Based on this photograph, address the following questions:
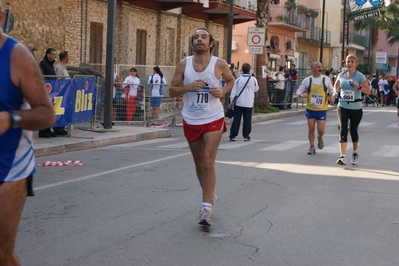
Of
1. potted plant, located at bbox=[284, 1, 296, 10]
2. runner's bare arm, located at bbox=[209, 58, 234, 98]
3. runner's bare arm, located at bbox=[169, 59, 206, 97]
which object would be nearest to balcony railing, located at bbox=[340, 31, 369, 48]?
potted plant, located at bbox=[284, 1, 296, 10]

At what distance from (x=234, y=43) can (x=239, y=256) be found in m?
42.3

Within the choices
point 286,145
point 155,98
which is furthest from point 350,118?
point 155,98

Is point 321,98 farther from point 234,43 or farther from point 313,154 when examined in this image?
point 234,43

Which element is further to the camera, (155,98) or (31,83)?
(155,98)

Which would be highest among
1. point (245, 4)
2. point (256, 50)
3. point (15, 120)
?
point (245, 4)

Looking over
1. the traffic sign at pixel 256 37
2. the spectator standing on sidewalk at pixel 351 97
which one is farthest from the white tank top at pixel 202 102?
the traffic sign at pixel 256 37

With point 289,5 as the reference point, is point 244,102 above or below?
below

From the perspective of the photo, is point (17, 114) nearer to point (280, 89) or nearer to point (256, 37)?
point (256, 37)

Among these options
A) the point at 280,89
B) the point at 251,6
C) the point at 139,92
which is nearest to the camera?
the point at 139,92

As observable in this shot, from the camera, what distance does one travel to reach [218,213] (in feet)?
27.8

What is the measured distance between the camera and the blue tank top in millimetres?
3947

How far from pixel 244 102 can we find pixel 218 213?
1035 centimetres

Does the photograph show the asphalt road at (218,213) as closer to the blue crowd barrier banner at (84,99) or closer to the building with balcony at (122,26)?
the blue crowd barrier banner at (84,99)

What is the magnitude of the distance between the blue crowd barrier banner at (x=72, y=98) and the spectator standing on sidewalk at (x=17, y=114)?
1102 cm
